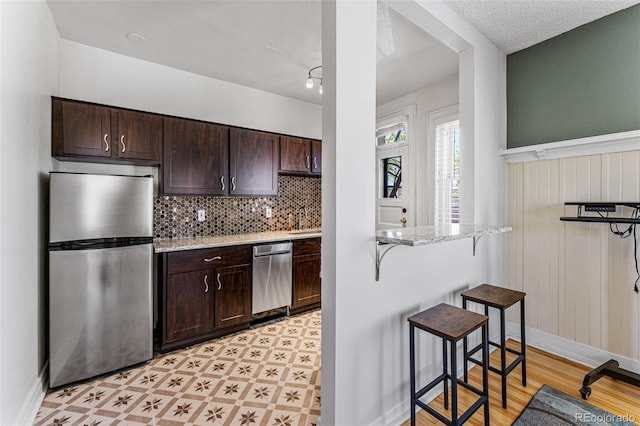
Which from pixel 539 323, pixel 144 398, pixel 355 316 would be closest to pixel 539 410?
pixel 539 323

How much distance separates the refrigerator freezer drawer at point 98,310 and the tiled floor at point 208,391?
0.49 ft

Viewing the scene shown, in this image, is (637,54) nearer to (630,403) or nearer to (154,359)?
(630,403)

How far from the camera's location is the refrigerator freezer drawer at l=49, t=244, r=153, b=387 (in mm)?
2152

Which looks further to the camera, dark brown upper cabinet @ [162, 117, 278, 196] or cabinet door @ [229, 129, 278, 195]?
cabinet door @ [229, 129, 278, 195]

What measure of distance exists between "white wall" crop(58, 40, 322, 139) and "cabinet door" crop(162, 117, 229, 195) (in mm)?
446

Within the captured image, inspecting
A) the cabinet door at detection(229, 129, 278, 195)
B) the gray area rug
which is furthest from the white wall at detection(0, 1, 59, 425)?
the gray area rug

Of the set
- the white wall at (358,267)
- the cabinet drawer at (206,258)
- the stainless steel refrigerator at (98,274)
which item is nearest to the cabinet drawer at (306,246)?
the cabinet drawer at (206,258)

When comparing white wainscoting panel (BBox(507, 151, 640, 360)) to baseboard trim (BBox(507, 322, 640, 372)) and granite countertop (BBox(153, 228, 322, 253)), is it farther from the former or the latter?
granite countertop (BBox(153, 228, 322, 253))

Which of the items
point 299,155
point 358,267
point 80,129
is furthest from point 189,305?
point 299,155

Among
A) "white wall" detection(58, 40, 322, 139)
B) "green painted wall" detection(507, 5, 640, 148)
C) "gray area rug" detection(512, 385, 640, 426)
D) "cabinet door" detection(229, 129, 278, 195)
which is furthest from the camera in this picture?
"cabinet door" detection(229, 129, 278, 195)

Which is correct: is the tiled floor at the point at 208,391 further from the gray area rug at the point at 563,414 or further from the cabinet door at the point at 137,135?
the cabinet door at the point at 137,135

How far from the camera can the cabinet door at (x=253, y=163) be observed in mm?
3312

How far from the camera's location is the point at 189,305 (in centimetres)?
275

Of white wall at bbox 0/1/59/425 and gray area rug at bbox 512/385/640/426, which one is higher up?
white wall at bbox 0/1/59/425
